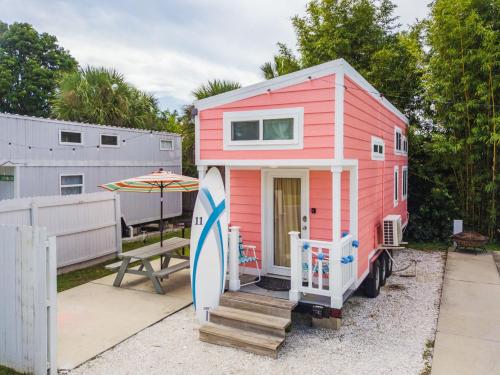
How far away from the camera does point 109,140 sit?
11555 mm

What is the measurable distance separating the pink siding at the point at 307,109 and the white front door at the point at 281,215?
83 centimetres

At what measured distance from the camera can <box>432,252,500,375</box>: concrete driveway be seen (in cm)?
441

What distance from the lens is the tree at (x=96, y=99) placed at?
51.2ft

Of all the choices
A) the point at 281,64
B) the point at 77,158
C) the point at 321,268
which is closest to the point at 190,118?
the point at 281,64

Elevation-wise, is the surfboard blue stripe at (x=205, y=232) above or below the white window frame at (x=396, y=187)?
below

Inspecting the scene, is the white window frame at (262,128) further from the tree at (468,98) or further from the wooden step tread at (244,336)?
the tree at (468,98)

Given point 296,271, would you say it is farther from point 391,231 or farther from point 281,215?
point 391,231

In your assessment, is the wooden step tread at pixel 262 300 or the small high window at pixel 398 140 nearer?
the wooden step tread at pixel 262 300

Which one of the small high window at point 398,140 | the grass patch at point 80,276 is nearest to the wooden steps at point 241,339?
the grass patch at point 80,276

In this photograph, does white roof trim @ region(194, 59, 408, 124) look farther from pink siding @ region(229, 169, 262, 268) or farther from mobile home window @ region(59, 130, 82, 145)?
mobile home window @ region(59, 130, 82, 145)

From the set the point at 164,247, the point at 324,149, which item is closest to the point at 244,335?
the point at 324,149

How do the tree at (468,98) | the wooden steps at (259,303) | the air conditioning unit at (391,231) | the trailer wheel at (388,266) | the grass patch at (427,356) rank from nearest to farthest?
the grass patch at (427,356), the wooden steps at (259,303), the air conditioning unit at (391,231), the trailer wheel at (388,266), the tree at (468,98)

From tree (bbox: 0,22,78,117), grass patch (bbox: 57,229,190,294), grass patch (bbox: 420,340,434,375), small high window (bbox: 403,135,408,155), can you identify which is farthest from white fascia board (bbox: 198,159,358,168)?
tree (bbox: 0,22,78,117)

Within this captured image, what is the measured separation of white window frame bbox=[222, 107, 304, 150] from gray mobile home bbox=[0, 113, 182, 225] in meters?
5.94
